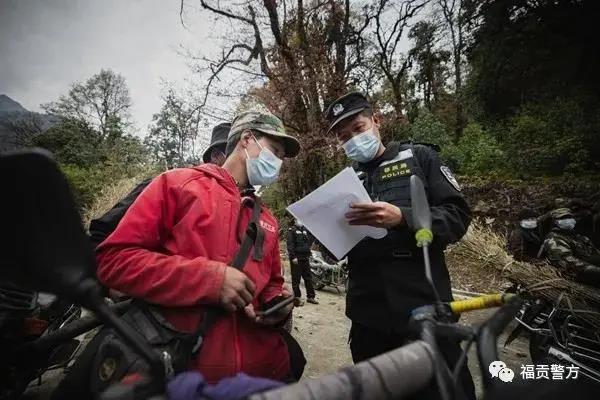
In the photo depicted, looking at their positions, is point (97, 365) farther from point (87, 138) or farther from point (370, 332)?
point (87, 138)

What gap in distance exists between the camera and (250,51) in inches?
605

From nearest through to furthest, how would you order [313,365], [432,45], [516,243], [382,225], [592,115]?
1. [382,225]
2. [313,365]
3. [516,243]
4. [592,115]
5. [432,45]

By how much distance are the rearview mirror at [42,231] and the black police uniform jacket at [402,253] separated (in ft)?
4.61

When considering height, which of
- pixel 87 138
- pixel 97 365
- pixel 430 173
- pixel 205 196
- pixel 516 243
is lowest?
pixel 516 243

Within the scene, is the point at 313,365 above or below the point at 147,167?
below

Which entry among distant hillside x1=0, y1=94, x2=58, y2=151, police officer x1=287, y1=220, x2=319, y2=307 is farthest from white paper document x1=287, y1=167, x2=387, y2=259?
distant hillside x1=0, y1=94, x2=58, y2=151

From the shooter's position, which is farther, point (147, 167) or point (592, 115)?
point (147, 167)

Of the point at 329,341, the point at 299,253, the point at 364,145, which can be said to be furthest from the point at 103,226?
the point at 299,253

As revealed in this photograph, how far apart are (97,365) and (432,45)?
93.6ft

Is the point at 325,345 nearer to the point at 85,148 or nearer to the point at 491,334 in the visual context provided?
the point at 491,334

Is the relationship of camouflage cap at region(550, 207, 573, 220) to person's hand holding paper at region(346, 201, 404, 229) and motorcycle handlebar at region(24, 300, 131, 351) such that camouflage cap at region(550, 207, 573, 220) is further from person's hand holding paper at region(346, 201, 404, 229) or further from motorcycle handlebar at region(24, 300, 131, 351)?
→ motorcycle handlebar at region(24, 300, 131, 351)

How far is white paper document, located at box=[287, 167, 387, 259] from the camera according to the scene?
5.38ft

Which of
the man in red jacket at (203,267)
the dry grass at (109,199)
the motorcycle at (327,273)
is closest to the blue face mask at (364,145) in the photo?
the man in red jacket at (203,267)

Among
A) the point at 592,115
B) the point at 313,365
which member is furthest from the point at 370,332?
the point at 592,115
